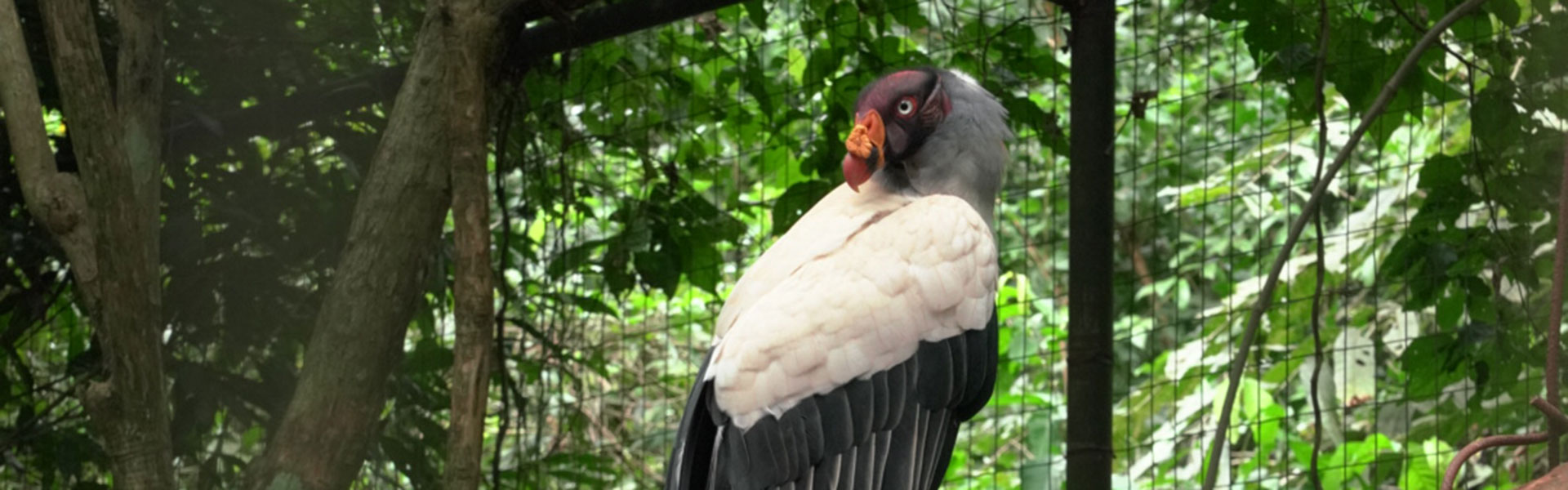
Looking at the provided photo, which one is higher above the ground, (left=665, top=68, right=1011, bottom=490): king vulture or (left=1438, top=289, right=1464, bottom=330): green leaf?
(left=1438, top=289, right=1464, bottom=330): green leaf

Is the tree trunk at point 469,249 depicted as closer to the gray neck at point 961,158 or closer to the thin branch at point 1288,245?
the gray neck at point 961,158

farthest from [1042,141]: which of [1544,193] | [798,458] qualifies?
[798,458]

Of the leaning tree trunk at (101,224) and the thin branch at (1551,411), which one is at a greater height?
the leaning tree trunk at (101,224)

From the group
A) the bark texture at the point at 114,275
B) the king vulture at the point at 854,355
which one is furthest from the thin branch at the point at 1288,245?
the bark texture at the point at 114,275

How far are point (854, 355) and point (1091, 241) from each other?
760 mm

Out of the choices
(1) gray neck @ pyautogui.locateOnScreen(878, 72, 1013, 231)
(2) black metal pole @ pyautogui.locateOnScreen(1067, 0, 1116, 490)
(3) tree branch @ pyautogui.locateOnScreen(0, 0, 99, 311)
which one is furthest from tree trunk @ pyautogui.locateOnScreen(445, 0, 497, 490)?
(2) black metal pole @ pyautogui.locateOnScreen(1067, 0, 1116, 490)

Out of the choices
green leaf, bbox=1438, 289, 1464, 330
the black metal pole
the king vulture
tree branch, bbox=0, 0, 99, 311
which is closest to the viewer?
the king vulture

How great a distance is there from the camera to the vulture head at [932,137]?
254 cm

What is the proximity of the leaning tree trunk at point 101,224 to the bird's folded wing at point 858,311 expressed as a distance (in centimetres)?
85

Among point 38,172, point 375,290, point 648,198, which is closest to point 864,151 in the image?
point 375,290

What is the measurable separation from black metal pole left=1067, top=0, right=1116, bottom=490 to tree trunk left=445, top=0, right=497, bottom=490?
997mm

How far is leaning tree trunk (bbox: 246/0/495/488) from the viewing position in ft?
8.38

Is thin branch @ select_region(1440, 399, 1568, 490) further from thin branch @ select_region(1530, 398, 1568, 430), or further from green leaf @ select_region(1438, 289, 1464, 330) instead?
green leaf @ select_region(1438, 289, 1464, 330)

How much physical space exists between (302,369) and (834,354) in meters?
0.89
